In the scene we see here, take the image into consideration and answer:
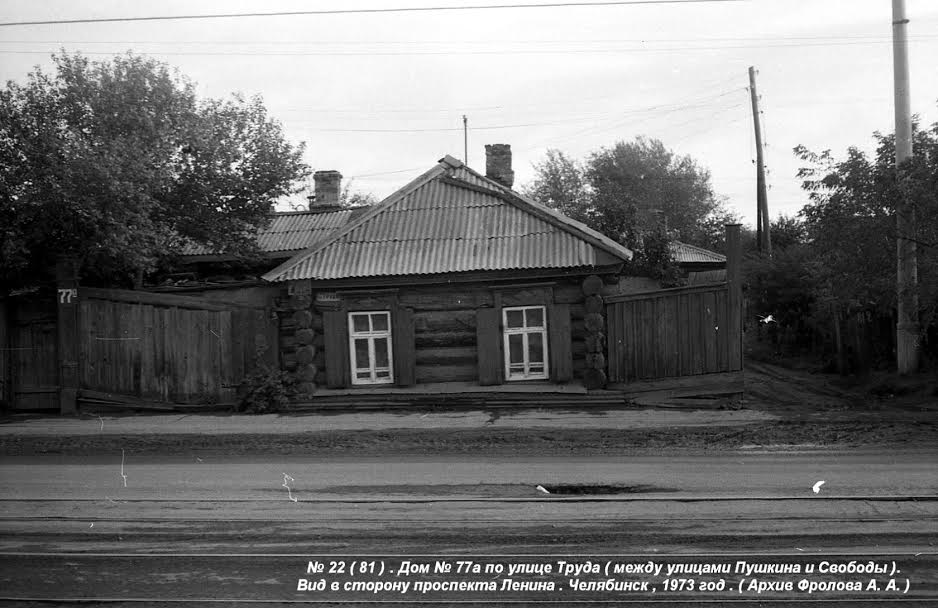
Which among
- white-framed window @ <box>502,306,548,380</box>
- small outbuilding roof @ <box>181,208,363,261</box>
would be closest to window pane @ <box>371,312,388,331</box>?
white-framed window @ <box>502,306,548,380</box>

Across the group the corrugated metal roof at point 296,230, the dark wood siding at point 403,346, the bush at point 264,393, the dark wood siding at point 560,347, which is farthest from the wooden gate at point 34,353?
the dark wood siding at point 560,347

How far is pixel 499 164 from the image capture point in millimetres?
23219

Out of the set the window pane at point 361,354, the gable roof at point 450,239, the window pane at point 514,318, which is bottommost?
the window pane at point 361,354

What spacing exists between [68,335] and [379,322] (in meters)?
5.83

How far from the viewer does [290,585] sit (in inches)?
266

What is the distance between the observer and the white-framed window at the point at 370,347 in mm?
17953

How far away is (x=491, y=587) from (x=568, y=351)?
35.9 ft

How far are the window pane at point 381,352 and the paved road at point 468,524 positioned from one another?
595 cm

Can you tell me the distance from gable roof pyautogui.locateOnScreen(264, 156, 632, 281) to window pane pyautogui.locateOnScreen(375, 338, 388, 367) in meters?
1.39

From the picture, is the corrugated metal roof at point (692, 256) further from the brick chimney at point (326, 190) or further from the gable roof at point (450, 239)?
the gable roof at point (450, 239)

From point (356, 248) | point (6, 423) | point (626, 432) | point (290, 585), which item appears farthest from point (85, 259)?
point (290, 585)

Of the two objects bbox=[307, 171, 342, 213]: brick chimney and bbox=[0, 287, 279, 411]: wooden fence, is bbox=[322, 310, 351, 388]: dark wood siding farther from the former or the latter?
bbox=[307, 171, 342, 213]: brick chimney

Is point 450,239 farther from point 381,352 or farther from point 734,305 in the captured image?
point 734,305

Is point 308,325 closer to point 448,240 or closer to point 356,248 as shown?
point 356,248
